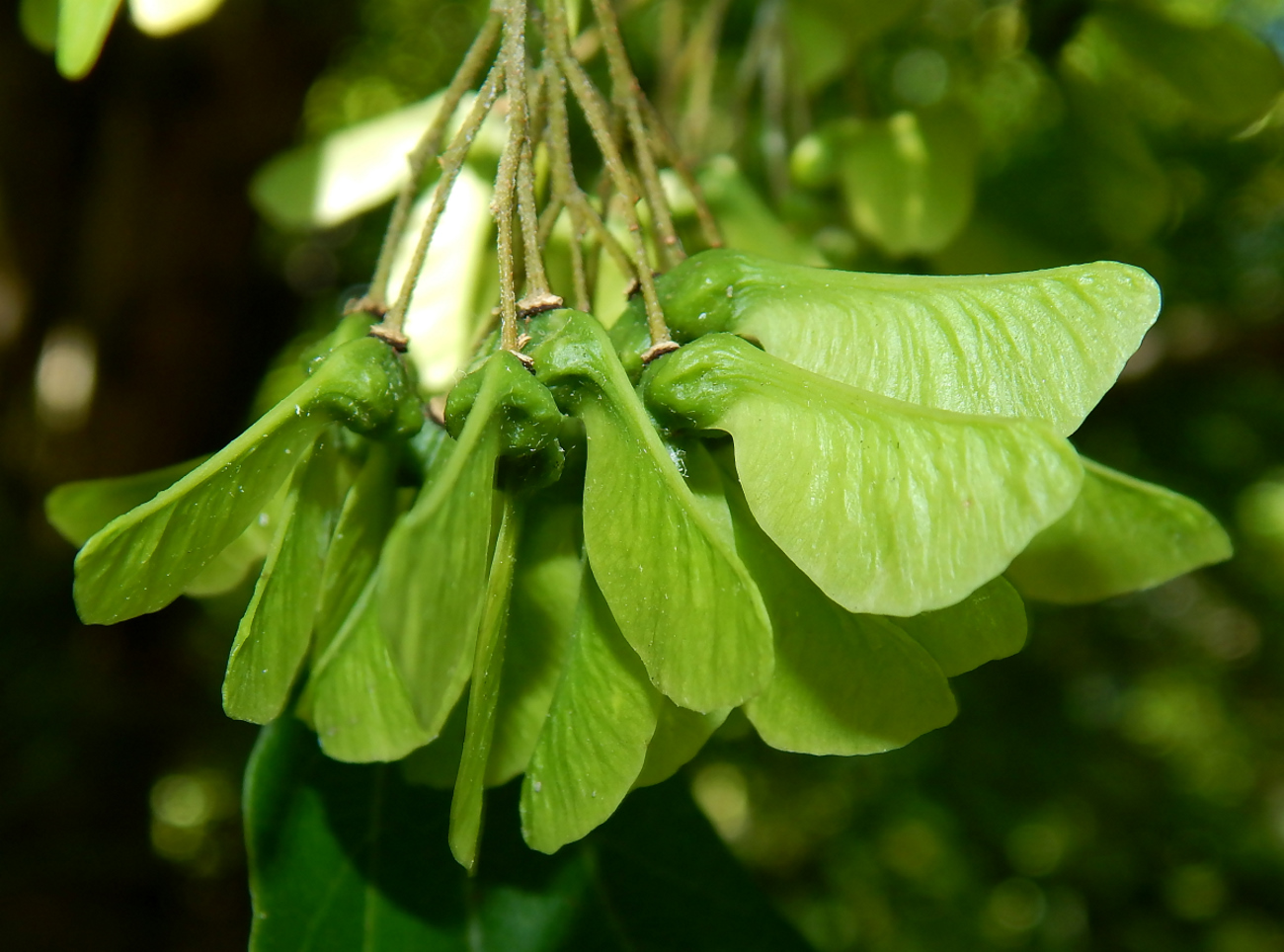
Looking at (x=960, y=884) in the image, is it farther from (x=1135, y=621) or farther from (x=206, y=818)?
(x=206, y=818)

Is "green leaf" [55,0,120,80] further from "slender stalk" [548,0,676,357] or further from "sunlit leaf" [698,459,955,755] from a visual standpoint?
"sunlit leaf" [698,459,955,755]

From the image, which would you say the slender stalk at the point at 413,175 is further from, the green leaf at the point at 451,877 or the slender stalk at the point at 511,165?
the green leaf at the point at 451,877

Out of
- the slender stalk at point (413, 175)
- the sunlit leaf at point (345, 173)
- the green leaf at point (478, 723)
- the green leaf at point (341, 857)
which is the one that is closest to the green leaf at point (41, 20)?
the sunlit leaf at point (345, 173)

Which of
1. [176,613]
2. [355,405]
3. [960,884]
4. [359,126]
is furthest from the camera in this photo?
[960,884]

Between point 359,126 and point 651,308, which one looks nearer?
point 651,308

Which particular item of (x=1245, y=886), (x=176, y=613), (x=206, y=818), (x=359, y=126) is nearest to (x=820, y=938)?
(x=1245, y=886)

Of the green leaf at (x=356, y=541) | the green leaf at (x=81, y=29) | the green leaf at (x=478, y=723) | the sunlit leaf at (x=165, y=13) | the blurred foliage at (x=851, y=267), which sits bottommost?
the blurred foliage at (x=851, y=267)
